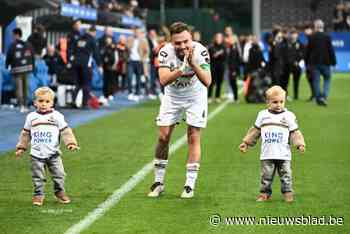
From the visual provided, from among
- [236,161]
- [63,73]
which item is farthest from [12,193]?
[63,73]

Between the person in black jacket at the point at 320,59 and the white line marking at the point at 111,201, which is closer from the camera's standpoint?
the white line marking at the point at 111,201

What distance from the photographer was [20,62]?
81.0 ft

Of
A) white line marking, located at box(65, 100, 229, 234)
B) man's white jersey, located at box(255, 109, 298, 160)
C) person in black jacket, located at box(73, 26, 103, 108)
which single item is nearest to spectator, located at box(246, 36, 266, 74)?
person in black jacket, located at box(73, 26, 103, 108)

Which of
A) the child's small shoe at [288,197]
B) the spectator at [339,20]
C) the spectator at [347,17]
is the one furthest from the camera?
the spectator at [339,20]

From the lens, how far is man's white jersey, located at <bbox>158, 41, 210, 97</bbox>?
10906mm

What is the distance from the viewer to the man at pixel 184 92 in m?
10.8

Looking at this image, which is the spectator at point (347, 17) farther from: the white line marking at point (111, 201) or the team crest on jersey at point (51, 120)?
the team crest on jersey at point (51, 120)

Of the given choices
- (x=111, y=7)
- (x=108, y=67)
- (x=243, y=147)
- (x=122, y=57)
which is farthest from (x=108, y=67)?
(x=243, y=147)

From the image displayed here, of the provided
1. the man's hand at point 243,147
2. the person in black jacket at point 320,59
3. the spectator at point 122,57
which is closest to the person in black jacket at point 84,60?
the spectator at point 122,57

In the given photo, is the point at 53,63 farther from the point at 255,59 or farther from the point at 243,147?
the point at 243,147

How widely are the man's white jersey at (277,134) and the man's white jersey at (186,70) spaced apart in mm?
787

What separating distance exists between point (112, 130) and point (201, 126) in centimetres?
908

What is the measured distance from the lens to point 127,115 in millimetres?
24562

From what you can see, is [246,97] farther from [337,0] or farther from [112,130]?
[337,0]
